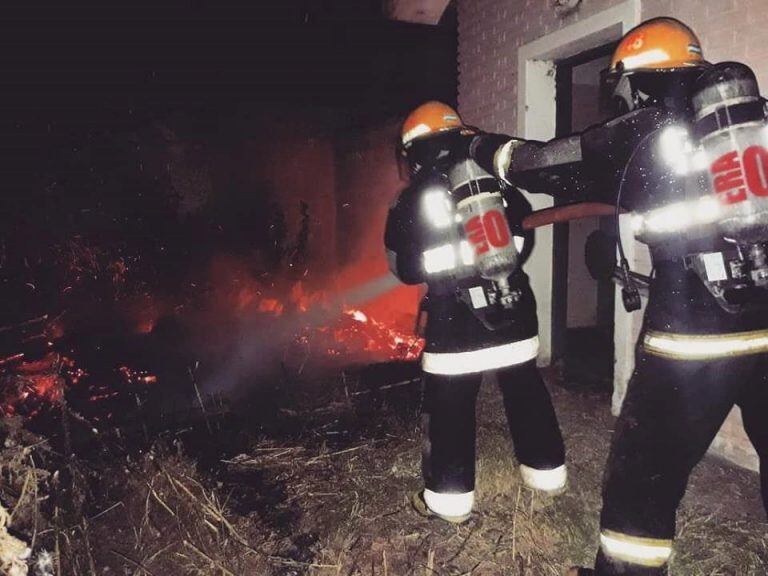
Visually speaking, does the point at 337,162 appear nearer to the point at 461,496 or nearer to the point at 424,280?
the point at 424,280

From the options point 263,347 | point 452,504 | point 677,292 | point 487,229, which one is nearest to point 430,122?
point 487,229

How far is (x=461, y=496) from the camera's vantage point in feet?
8.98

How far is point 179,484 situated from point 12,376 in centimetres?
280

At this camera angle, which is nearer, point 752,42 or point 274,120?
point 752,42

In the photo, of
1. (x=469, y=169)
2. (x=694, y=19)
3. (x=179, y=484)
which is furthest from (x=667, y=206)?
(x=179, y=484)

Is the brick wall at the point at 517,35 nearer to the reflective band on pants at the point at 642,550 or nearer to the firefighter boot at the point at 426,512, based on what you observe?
the reflective band on pants at the point at 642,550

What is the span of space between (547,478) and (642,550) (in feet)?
3.42

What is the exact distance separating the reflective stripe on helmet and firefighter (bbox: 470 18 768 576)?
0.92 m

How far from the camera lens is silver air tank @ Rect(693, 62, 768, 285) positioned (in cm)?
160

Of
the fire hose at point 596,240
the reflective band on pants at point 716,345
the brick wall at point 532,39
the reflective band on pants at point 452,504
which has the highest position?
the brick wall at point 532,39

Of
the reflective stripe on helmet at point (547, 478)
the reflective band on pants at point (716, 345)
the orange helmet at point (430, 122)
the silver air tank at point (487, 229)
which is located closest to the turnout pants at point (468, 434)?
the reflective stripe on helmet at point (547, 478)

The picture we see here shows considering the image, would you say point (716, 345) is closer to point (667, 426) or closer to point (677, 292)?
point (677, 292)

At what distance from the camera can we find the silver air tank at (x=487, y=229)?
2.35 m

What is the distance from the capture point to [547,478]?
116 inches
